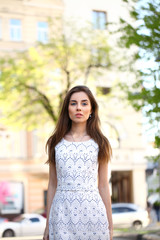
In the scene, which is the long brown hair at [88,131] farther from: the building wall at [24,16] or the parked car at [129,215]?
the building wall at [24,16]

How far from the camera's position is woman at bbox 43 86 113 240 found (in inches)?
119

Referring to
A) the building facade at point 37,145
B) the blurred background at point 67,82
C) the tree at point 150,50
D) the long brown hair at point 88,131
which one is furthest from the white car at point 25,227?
the long brown hair at point 88,131

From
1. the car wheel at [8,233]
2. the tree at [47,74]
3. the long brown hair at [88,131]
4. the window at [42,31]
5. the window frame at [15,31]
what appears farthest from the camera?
the window at [42,31]

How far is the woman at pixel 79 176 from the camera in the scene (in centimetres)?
303

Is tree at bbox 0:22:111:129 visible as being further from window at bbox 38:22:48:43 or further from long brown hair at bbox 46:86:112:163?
long brown hair at bbox 46:86:112:163

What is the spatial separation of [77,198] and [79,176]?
6.2 inches

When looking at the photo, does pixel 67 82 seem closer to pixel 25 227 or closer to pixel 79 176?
pixel 25 227

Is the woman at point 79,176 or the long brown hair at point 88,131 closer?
the woman at point 79,176

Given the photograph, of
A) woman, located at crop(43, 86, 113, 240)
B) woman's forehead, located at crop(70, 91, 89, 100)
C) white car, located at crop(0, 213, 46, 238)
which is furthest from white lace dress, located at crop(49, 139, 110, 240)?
white car, located at crop(0, 213, 46, 238)

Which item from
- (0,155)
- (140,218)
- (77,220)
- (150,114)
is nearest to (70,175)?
(77,220)

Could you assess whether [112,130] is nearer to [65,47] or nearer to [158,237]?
[65,47]

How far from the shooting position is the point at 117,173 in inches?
1025

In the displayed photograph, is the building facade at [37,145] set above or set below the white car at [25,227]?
above

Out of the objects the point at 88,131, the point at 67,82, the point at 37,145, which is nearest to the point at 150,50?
the point at 88,131
